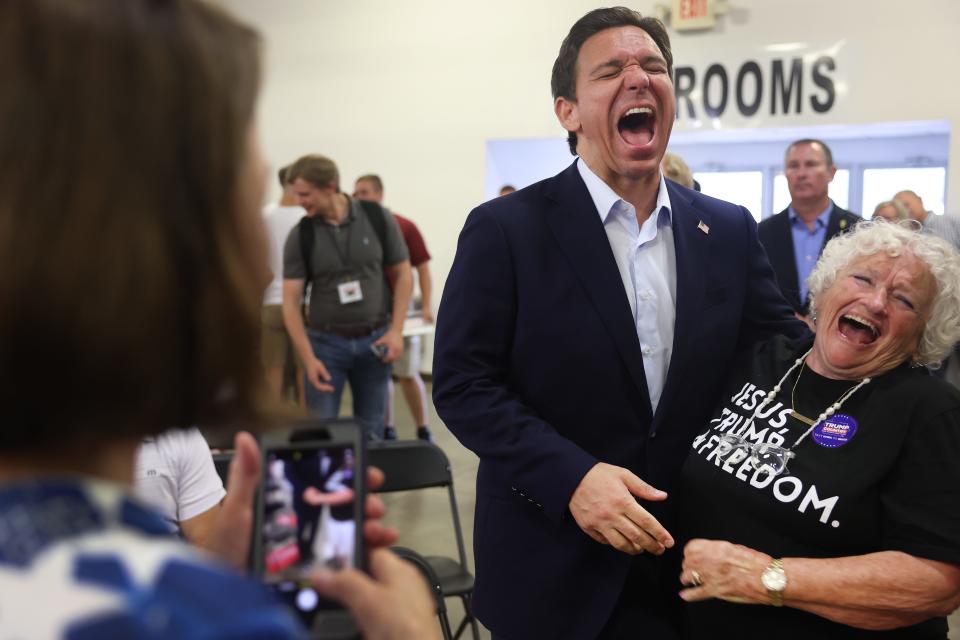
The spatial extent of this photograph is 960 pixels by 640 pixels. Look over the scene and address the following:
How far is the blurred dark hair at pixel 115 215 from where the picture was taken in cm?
50

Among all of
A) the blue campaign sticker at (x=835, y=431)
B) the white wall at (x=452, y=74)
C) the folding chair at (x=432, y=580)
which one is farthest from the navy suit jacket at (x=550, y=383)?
the white wall at (x=452, y=74)

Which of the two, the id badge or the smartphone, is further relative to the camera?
the id badge

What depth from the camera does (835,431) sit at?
5.39 feet

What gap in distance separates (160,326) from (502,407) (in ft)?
3.76

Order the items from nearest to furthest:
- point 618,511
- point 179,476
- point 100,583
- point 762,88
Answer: point 100,583 < point 618,511 < point 179,476 < point 762,88

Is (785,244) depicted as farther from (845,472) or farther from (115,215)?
A: (115,215)

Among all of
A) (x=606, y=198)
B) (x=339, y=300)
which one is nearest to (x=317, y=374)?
(x=339, y=300)

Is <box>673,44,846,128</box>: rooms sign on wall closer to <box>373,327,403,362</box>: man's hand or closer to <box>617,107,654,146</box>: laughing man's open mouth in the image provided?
<box>373,327,403,362</box>: man's hand

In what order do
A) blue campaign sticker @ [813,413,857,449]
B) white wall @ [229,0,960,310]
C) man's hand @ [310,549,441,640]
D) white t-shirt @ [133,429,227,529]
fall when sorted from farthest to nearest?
white wall @ [229,0,960,310], white t-shirt @ [133,429,227,529], blue campaign sticker @ [813,413,857,449], man's hand @ [310,549,441,640]

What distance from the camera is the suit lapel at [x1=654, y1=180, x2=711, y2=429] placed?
5.62 feet

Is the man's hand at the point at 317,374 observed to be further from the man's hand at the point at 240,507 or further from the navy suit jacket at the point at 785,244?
the man's hand at the point at 240,507

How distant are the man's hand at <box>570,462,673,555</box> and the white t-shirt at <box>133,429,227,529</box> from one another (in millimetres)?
930

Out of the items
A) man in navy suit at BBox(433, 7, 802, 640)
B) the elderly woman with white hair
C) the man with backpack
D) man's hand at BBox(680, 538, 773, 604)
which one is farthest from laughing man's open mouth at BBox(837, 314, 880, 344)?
the man with backpack

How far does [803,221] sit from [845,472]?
11.3 feet
